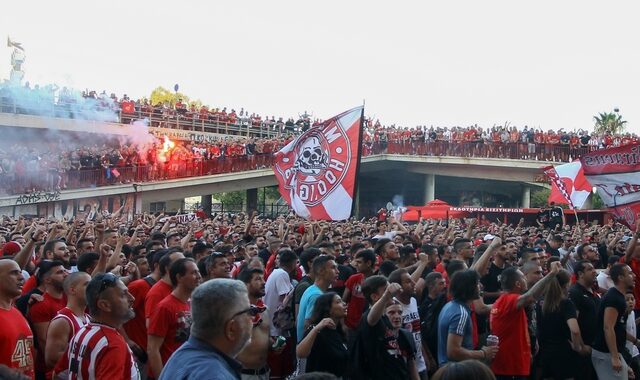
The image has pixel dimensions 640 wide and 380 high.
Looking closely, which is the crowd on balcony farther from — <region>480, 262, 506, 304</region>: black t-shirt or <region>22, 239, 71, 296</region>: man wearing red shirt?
<region>480, 262, 506, 304</region>: black t-shirt

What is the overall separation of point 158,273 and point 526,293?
3258 mm

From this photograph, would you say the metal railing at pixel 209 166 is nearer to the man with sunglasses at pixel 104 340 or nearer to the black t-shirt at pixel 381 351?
the black t-shirt at pixel 381 351

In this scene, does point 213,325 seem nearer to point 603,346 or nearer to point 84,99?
point 603,346

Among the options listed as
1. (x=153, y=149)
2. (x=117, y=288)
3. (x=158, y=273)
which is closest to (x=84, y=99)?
(x=153, y=149)

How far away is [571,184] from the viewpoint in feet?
55.3

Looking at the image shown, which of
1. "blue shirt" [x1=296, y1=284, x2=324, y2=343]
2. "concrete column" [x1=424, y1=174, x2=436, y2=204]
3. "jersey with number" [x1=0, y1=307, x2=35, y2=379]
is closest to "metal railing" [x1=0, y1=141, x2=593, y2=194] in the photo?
"concrete column" [x1=424, y1=174, x2=436, y2=204]

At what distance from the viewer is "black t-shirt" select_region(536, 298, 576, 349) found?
7.67 meters

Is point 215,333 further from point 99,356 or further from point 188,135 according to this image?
point 188,135

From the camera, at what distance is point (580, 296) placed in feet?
26.8

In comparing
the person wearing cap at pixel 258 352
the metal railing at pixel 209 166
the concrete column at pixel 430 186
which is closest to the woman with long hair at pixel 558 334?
the person wearing cap at pixel 258 352

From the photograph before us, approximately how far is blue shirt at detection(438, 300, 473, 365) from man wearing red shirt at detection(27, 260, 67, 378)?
3.02 meters

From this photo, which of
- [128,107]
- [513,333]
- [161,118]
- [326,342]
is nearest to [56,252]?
[326,342]

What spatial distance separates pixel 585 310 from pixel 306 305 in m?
3.10

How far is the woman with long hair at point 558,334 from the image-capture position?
25.2 ft
